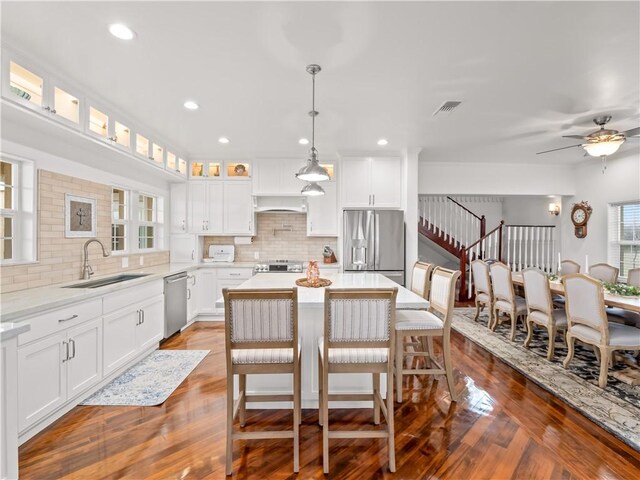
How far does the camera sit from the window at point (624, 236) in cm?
496

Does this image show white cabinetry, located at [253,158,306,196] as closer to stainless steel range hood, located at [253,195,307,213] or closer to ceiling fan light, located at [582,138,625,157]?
stainless steel range hood, located at [253,195,307,213]

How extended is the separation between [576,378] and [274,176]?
178 inches

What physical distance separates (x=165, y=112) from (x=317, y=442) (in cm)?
348

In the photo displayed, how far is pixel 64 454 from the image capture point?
1.96 m

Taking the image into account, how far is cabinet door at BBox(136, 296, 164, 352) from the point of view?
10.9 ft

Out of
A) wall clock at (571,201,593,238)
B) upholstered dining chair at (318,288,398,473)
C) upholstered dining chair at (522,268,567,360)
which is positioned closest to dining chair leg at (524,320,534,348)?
upholstered dining chair at (522,268,567,360)

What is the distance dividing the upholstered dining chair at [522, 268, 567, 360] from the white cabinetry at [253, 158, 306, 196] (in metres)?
3.46

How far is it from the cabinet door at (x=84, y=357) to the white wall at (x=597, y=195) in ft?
23.7

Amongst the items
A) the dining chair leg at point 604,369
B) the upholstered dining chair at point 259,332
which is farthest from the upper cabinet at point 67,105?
the dining chair leg at point 604,369

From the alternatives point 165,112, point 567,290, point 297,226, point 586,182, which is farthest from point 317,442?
point 586,182

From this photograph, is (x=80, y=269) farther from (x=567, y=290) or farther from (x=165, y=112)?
(x=567, y=290)

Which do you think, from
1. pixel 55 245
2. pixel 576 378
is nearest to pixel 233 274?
pixel 55 245

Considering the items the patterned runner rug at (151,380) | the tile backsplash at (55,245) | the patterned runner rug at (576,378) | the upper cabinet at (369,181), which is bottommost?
the patterned runner rug at (151,380)

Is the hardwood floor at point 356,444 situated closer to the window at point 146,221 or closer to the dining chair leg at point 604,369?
the dining chair leg at point 604,369
